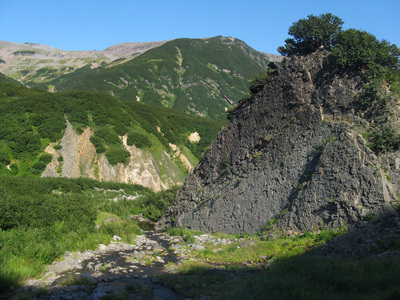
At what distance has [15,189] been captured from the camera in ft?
97.5

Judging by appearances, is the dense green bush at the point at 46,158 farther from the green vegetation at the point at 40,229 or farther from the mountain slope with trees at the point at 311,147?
the mountain slope with trees at the point at 311,147

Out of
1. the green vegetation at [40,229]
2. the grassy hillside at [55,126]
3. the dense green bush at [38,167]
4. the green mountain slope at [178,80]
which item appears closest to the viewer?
the green vegetation at [40,229]

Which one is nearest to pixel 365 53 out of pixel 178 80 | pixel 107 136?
pixel 107 136

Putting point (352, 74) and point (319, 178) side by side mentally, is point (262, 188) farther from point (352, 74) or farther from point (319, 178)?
point (352, 74)

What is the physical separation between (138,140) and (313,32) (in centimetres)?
4031

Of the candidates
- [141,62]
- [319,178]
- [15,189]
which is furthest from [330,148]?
[141,62]

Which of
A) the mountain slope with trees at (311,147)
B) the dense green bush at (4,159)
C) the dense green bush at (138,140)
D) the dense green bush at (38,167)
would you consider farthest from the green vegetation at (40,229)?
the dense green bush at (138,140)

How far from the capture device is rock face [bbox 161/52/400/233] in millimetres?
15516

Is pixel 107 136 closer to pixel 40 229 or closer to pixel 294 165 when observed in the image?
pixel 40 229

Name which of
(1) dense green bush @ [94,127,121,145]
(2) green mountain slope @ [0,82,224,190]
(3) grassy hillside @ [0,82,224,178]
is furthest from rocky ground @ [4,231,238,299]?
(1) dense green bush @ [94,127,121,145]

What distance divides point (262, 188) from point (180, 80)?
5794 inches

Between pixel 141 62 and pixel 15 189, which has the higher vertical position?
pixel 141 62

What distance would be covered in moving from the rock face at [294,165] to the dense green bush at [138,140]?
3139 centimetres

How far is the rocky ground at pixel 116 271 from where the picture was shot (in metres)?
11.5
